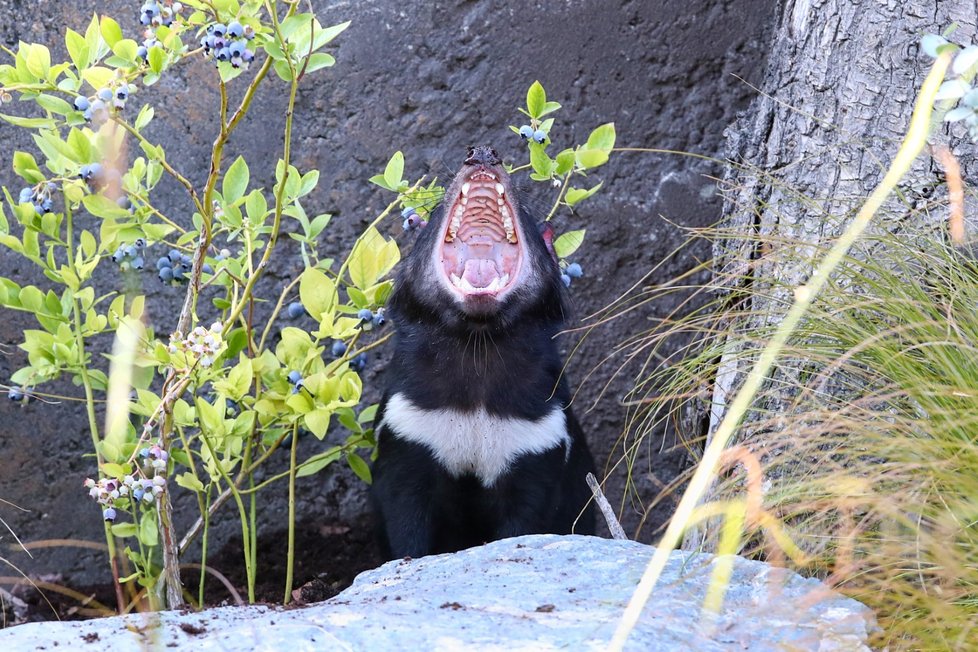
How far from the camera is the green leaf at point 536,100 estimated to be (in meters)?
3.23

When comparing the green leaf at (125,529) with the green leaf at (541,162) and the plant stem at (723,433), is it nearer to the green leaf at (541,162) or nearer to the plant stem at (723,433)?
the green leaf at (541,162)

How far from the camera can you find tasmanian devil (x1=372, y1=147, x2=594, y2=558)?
3.57 m

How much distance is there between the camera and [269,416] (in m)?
3.27

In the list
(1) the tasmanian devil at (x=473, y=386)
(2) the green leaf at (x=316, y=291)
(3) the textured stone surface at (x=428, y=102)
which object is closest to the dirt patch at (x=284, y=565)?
(3) the textured stone surface at (x=428, y=102)

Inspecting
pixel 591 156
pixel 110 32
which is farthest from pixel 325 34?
pixel 591 156

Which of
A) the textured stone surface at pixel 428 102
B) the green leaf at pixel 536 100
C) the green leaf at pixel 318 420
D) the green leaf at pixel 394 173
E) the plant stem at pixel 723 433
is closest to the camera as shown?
the plant stem at pixel 723 433

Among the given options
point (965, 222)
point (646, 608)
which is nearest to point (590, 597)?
point (646, 608)

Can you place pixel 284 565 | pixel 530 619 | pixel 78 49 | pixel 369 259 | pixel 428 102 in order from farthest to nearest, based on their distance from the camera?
pixel 284 565
pixel 428 102
pixel 369 259
pixel 78 49
pixel 530 619

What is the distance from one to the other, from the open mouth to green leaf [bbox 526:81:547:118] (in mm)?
265

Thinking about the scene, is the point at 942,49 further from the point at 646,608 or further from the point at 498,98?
the point at 498,98

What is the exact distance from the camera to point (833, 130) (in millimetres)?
3396

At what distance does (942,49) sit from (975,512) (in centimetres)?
89

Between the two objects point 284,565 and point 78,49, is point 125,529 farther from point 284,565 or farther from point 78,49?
point 78,49

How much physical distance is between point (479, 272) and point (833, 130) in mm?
1179
